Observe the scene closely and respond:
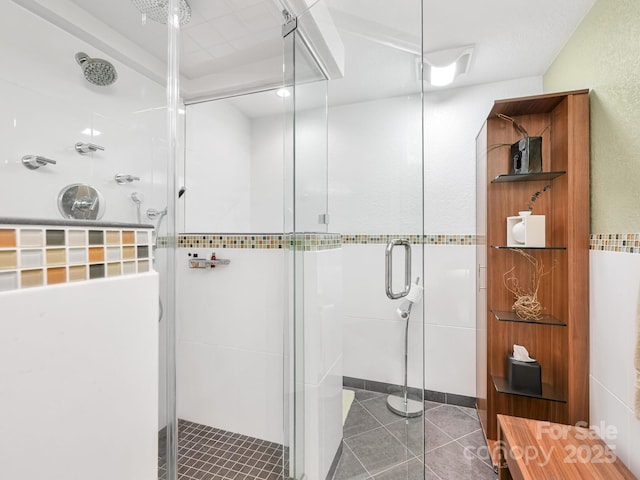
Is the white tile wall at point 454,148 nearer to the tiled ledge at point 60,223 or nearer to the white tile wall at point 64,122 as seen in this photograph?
the white tile wall at point 64,122

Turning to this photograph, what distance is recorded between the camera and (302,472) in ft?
4.23

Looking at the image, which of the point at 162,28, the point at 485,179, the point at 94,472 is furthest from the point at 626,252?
the point at 162,28

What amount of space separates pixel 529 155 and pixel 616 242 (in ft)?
2.16

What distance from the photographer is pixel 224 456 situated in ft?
4.89

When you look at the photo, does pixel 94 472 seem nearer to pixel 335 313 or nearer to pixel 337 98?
pixel 335 313

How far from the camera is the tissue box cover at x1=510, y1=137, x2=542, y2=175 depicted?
5.34ft

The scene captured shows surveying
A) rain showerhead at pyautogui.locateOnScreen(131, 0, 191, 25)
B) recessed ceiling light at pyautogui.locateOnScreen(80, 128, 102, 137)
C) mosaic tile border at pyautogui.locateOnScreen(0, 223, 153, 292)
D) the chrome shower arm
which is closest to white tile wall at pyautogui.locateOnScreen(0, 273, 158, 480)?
mosaic tile border at pyautogui.locateOnScreen(0, 223, 153, 292)

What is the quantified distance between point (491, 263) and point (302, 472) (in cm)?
154

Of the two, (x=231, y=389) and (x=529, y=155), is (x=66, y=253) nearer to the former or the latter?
(x=231, y=389)

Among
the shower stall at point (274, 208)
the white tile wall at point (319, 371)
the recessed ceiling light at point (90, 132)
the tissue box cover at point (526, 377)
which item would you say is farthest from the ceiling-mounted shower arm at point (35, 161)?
the tissue box cover at point (526, 377)

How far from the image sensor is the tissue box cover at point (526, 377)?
157cm

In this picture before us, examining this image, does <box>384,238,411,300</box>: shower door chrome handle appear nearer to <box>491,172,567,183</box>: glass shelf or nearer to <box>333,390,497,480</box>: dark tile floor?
<box>333,390,497,480</box>: dark tile floor

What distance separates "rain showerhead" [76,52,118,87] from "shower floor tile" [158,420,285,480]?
6.06 ft

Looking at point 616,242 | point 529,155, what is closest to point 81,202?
point 616,242
